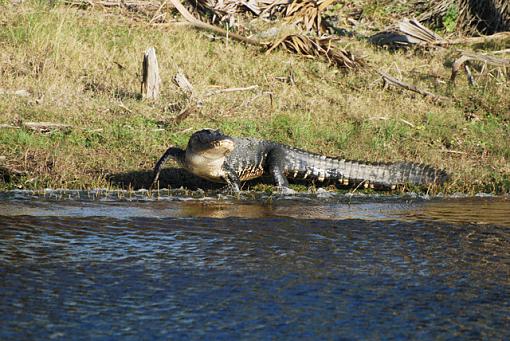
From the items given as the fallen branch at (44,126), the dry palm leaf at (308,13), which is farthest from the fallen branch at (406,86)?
the fallen branch at (44,126)

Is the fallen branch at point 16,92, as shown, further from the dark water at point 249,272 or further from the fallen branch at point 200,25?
the fallen branch at point 200,25

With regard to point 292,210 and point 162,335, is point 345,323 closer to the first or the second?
point 162,335

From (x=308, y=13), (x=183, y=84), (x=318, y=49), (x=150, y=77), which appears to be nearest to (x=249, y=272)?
(x=183, y=84)

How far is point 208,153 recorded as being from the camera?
9344 mm

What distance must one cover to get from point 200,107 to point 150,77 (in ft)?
2.97

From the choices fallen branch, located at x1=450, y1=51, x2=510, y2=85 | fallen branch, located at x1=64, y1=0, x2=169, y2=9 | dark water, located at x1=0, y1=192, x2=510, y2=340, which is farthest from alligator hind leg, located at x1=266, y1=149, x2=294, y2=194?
fallen branch, located at x1=64, y1=0, x2=169, y2=9

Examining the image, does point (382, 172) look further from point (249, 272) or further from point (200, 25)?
point (200, 25)

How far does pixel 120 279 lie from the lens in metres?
5.60

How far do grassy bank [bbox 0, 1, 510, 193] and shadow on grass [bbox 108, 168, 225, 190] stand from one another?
3 centimetres

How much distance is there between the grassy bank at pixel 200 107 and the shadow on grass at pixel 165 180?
0.03 meters

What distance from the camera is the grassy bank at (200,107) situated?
10.1 metres

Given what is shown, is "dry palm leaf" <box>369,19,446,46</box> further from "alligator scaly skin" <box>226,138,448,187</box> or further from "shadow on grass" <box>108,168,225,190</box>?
"shadow on grass" <box>108,168,225,190</box>

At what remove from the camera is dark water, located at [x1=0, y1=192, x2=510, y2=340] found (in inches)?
191

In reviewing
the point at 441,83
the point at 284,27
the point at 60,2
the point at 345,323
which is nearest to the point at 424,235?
the point at 345,323
